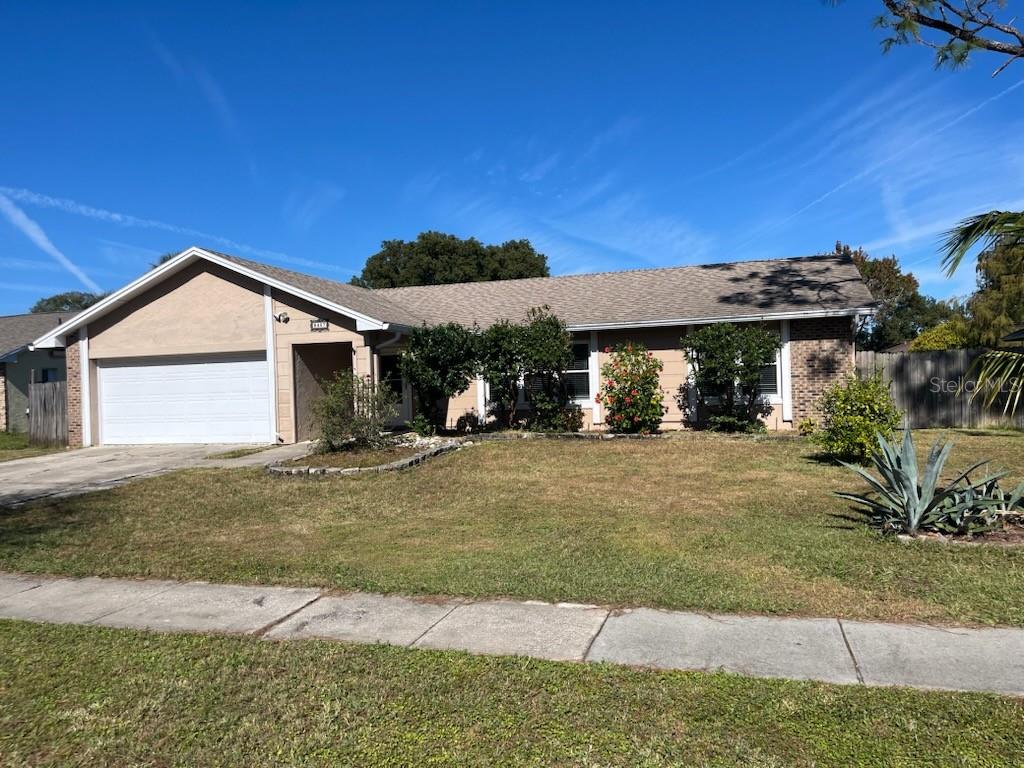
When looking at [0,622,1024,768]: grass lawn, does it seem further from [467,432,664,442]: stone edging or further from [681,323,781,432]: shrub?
[681,323,781,432]: shrub

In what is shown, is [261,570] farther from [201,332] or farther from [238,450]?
[201,332]

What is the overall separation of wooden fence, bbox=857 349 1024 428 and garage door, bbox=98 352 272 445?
47.4ft

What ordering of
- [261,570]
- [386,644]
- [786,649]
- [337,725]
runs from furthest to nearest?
[261,570]
[386,644]
[786,649]
[337,725]

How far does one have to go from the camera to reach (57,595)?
5793 mm

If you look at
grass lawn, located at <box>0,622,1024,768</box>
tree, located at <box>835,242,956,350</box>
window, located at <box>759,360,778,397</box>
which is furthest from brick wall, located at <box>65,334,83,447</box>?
tree, located at <box>835,242,956,350</box>

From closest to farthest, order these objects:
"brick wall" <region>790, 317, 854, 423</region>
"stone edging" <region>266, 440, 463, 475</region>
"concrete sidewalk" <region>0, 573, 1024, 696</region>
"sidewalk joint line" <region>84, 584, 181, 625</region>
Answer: "concrete sidewalk" <region>0, 573, 1024, 696</region> → "sidewalk joint line" <region>84, 584, 181, 625</region> → "stone edging" <region>266, 440, 463, 475</region> → "brick wall" <region>790, 317, 854, 423</region>

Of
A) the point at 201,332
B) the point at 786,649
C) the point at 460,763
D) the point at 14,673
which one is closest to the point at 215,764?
the point at 460,763

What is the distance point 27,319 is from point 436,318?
67.9 feet

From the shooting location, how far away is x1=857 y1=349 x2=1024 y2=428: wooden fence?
17.1 metres

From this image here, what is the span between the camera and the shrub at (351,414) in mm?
13023

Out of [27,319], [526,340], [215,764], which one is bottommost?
[215,764]

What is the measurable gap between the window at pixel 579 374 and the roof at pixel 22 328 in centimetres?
1872

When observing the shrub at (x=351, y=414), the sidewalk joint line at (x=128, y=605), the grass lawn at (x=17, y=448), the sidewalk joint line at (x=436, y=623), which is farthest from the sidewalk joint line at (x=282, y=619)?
the grass lawn at (x=17, y=448)

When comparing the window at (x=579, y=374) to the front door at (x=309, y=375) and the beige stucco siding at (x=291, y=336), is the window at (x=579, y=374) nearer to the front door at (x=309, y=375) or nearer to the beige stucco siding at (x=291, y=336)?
the beige stucco siding at (x=291, y=336)
